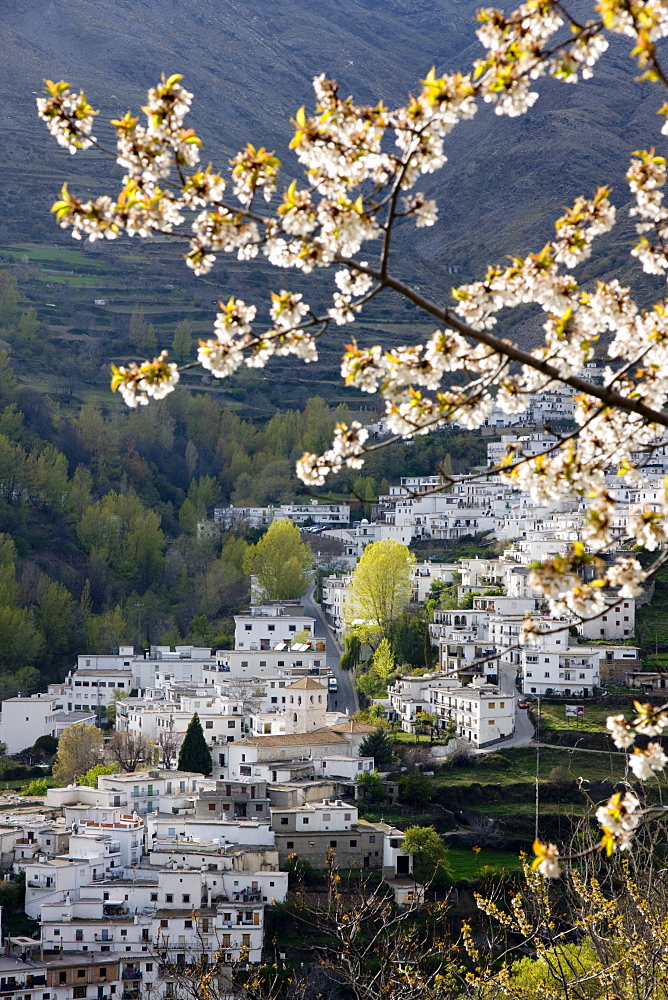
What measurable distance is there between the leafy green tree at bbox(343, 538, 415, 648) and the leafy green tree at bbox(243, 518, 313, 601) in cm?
482

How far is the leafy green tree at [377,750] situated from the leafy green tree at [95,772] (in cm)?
604

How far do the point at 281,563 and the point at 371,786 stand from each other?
18.7 m

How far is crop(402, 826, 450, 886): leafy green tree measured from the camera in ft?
84.9

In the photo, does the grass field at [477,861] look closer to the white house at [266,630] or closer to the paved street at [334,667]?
the paved street at [334,667]

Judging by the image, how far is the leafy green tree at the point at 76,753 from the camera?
33.8 meters

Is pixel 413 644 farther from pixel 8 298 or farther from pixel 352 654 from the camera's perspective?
pixel 8 298

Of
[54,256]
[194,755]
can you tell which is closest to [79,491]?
[194,755]

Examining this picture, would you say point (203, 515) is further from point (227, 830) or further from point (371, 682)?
point (227, 830)

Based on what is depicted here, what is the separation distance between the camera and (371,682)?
3950 centimetres

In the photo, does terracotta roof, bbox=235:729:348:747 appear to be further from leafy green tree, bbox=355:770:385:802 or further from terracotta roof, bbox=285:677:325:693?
terracotta roof, bbox=285:677:325:693

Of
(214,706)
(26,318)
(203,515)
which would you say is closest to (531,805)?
(214,706)

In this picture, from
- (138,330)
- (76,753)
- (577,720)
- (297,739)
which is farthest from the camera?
(138,330)

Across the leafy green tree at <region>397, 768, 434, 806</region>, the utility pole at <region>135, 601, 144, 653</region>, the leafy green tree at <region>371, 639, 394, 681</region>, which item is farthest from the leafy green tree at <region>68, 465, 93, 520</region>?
the leafy green tree at <region>397, 768, 434, 806</region>

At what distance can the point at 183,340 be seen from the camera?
75.2 m
